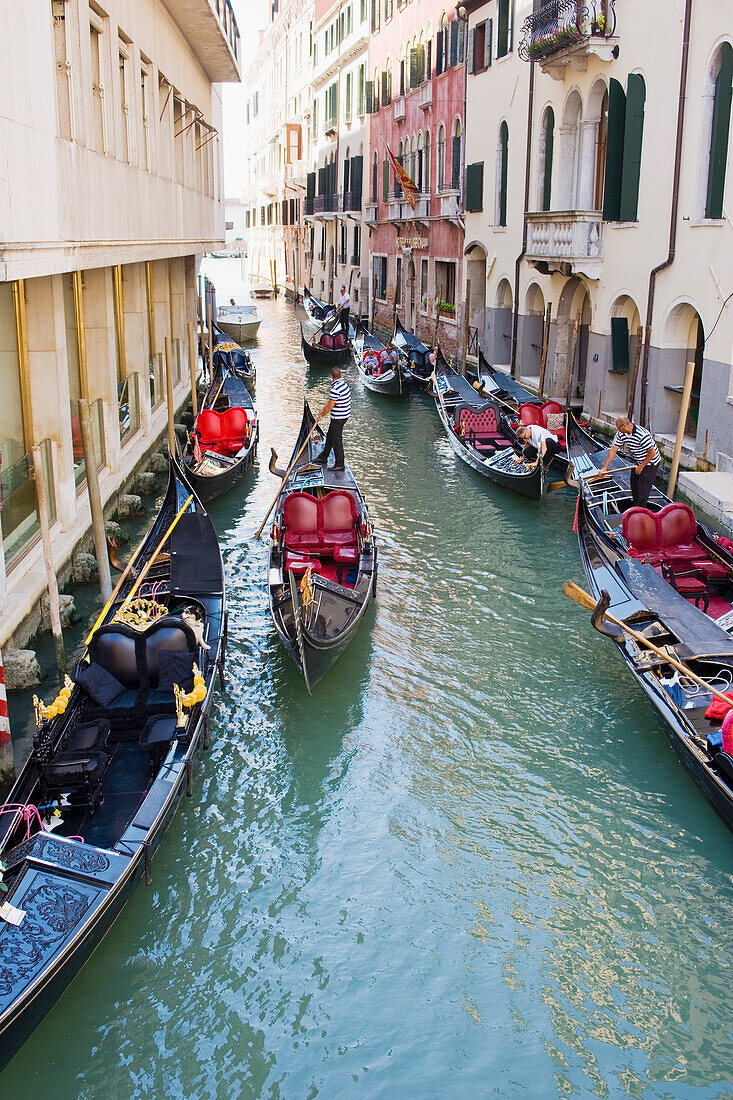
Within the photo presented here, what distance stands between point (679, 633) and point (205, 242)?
11095 mm

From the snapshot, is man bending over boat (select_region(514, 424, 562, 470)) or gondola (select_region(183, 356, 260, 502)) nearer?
gondola (select_region(183, 356, 260, 502))

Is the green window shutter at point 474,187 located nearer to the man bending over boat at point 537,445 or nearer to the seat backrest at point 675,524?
the man bending over boat at point 537,445

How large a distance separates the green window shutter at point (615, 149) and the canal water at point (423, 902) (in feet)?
19.1

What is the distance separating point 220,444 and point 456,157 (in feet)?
30.2

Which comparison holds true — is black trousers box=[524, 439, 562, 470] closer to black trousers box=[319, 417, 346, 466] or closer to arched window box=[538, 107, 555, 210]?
black trousers box=[319, 417, 346, 466]

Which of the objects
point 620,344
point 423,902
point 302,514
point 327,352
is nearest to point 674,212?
point 620,344

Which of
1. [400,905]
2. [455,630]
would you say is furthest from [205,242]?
[400,905]

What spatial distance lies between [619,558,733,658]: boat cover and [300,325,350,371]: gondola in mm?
12848

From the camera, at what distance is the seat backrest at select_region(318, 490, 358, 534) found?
23.0 ft

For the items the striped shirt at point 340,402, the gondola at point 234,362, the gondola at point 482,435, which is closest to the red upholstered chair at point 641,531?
the gondola at point 482,435

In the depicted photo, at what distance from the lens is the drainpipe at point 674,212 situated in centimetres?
913

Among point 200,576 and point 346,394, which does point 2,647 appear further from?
point 346,394

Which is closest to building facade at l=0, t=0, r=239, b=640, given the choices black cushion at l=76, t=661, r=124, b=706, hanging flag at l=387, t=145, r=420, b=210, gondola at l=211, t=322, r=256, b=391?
black cushion at l=76, t=661, r=124, b=706

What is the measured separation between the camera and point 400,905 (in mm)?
4086
